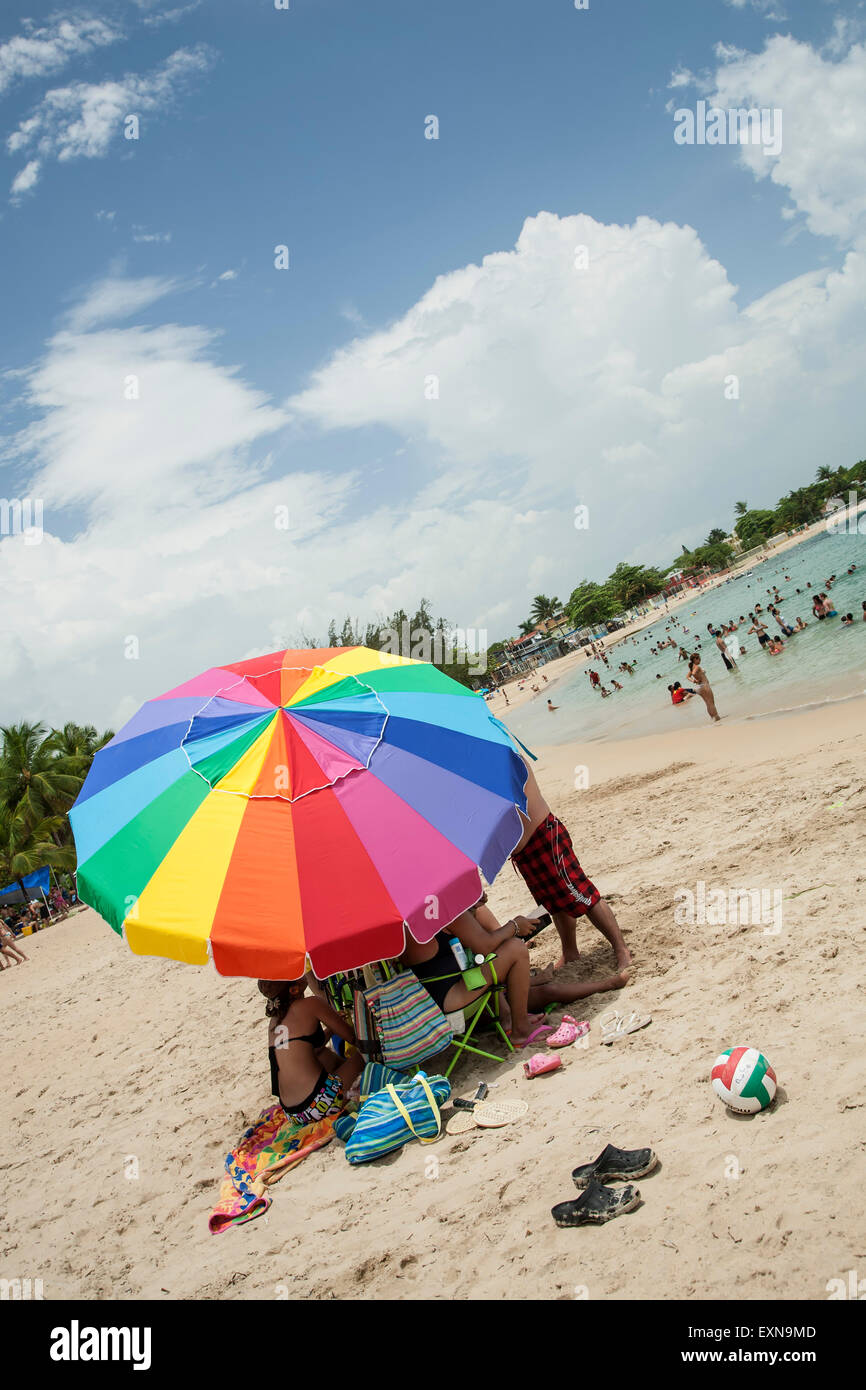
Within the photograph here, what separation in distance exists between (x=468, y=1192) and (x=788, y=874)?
3057 millimetres

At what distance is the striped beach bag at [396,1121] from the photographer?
3576mm

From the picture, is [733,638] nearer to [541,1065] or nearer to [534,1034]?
[534,1034]

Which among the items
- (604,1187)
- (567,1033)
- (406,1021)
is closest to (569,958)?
(567,1033)

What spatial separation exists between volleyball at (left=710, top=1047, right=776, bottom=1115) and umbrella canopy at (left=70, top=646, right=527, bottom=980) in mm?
1197

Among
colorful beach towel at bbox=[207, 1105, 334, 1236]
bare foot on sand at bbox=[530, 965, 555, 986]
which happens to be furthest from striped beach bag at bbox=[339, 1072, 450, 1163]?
bare foot on sand at bbox=[530, 965, 555, 986]

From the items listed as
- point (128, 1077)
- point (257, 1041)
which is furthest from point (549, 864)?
point (128, 1077)

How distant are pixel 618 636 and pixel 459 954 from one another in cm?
8098

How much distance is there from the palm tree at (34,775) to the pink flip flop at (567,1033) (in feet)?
109

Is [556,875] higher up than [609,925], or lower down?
higher up

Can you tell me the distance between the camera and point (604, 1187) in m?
2.62

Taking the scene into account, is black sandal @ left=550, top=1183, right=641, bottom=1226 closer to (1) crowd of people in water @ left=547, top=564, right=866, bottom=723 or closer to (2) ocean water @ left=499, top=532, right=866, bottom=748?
(2) ocean water @ left=499, top=532, right=866, bottom=748

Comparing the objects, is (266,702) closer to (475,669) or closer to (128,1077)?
(128,1077)

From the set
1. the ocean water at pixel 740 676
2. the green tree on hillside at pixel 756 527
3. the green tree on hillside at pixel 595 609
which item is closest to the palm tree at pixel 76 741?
the ocean water at pixel 740 676

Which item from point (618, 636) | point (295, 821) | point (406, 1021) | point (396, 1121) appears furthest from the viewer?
point (618, 636)
